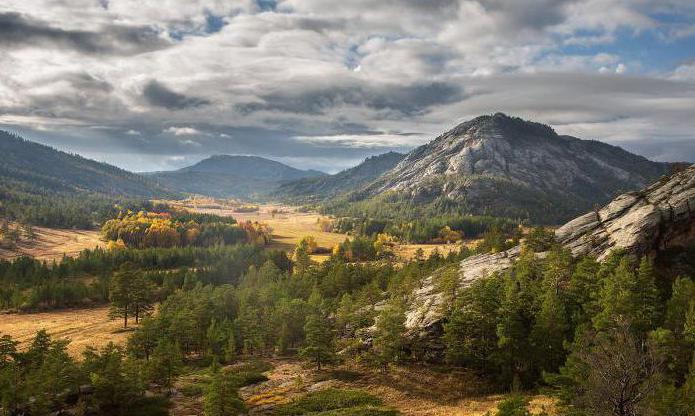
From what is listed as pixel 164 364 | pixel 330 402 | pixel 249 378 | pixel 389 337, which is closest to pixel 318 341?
pixel 249 378

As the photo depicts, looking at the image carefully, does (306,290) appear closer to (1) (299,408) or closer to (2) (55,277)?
(1) (299,408)

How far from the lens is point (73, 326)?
123000mm

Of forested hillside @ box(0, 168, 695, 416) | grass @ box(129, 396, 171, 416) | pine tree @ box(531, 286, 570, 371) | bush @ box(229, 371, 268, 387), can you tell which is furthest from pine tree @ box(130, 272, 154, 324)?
pine tree @ box(531, 286, 570, 371)

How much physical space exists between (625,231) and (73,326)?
141233 millimetres

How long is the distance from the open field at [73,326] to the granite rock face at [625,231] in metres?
77.3

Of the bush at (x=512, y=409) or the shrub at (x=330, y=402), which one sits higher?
the bush at (x=512, y=409)

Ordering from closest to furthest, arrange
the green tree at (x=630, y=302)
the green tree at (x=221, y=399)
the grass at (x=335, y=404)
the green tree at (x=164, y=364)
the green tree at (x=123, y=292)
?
the green tree at (x=221, y=399), the green tree at (x=630, y=302), the grass at (x=335, y=404), the green tree at (x=164, y=364), the green tree at (x=123, y=292)

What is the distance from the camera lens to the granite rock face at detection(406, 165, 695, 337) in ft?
244

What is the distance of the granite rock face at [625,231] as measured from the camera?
7444 centimetres

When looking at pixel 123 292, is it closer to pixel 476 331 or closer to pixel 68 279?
pixel 68 279

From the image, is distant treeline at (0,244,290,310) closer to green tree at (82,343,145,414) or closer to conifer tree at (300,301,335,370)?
green tree at (82,343,145,414)

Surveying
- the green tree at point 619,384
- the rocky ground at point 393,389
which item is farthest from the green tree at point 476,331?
the green tree at point 619,384

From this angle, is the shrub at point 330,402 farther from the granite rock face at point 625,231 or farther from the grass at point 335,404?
the granite rock face at point 625,231

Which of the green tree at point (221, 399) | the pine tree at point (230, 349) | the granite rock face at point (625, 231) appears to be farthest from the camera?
the pine tree at point (230, 349)
